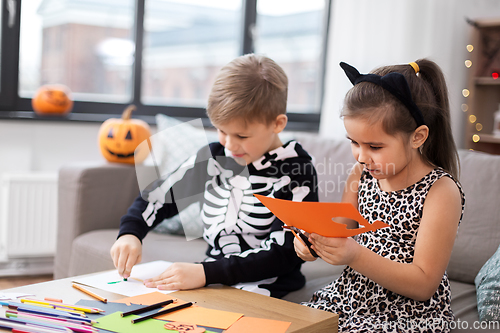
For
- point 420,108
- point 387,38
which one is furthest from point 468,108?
point 420,108

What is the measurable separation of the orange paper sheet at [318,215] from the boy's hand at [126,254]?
37 cm

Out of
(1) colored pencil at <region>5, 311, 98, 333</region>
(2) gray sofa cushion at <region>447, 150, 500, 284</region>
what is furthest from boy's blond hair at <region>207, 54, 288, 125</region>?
(2) gray sofa cushion at <region>447, 150, 500, 284</region>

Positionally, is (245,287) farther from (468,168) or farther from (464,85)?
(464,85)

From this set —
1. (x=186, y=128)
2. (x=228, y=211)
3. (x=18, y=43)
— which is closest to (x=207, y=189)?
(x=228, y=211)

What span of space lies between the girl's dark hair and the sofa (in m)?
0.40

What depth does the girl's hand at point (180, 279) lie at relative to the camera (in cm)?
94

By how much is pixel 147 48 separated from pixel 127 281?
2167 mm

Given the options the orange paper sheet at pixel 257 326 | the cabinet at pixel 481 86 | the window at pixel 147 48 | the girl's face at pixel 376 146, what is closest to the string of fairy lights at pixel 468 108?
the cabinet at pixel 481 86

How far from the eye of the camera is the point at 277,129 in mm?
1204

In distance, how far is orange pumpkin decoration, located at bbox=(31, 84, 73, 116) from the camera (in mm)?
2420

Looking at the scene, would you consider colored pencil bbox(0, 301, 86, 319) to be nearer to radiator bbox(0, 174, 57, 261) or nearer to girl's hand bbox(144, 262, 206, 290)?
girl's hand bbox(144, 262, 206, 290)

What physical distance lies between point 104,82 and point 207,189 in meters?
1.75

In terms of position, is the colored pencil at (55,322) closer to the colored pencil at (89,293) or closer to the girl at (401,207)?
the colored pencil at (89,293)

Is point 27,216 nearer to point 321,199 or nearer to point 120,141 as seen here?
point 120,141
